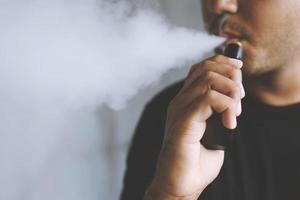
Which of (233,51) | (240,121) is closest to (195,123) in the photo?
(233,51)

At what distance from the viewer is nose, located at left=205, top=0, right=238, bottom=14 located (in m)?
0.96

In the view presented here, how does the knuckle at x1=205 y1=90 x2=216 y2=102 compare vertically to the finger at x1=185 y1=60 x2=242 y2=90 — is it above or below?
below

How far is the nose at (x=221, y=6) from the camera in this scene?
961 millimetres

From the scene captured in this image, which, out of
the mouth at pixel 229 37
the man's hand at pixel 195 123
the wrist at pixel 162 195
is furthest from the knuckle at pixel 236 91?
the wrist at pixel 162 195

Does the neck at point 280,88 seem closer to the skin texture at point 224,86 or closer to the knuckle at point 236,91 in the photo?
the skin texture at point 224,86

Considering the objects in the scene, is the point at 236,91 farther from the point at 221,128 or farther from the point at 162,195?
the point at 162,195

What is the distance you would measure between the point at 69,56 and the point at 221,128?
1.61 ft

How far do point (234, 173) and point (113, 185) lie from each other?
0.82m

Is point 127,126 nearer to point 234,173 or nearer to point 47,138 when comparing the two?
point 47,138

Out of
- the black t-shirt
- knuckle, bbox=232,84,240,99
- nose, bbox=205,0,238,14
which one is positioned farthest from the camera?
the black t-shirt

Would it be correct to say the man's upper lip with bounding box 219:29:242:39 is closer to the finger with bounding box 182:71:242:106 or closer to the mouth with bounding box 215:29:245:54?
the mouth with bounding box 215:29:245:54

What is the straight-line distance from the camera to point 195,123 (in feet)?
2.98

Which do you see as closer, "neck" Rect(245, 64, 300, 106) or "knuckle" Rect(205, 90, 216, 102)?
"knuckle" Rect(205, 90, 216, 102)

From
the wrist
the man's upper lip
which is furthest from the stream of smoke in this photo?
the wrist
